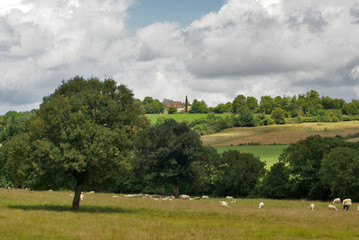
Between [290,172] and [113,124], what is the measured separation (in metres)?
51.2

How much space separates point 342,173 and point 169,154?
1133 inches

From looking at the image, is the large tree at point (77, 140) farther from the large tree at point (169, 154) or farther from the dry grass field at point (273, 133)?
the dry grass field at point (273, 133)

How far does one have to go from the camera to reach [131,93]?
38875mm

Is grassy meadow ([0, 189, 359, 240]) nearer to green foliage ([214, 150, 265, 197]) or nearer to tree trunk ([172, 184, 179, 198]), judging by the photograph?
tree trunk ([172, 184, 179, 198])

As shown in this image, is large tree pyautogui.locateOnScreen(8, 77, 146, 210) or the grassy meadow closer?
the grassy meadow

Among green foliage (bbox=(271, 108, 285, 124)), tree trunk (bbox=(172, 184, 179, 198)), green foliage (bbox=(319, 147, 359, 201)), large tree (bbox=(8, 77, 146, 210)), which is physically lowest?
tree trunk (bbox=(172, 184, 179, 198))

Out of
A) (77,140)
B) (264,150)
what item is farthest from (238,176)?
(77,140)

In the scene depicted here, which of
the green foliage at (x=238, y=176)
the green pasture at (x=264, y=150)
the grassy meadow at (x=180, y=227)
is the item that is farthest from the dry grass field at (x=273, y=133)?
the grassy meadow at (x=180, y=227)

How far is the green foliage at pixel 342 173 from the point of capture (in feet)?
212

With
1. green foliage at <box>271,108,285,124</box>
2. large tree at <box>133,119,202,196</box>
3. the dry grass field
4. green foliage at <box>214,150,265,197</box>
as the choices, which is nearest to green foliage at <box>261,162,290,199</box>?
green foliage at <box>214,150,265,197</box>

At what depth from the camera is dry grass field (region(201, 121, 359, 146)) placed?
136 m

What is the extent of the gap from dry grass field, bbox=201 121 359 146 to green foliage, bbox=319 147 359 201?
63.6m

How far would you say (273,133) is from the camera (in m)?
150

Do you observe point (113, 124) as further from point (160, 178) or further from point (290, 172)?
point (290, 172)
